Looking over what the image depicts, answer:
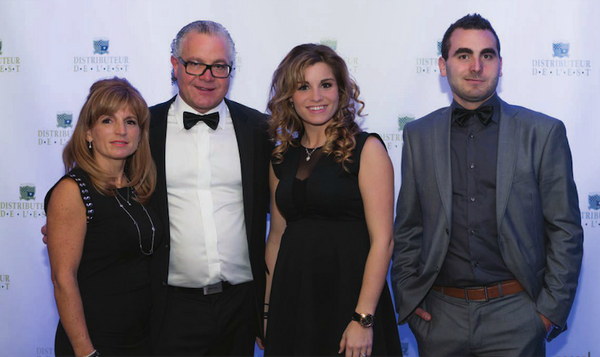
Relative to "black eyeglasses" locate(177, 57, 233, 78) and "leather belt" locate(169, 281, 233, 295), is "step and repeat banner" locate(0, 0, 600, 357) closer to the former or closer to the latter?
"black eyeglasses" locate(177, 57, 233, 78)

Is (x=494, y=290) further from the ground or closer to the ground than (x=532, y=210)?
closer to the ground

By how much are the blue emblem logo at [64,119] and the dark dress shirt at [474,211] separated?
249 cm

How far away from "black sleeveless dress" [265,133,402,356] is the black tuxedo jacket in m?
0.18

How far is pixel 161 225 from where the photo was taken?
2240mm

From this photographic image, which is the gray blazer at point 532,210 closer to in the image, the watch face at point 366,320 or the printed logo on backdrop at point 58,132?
the watch face at point 366,320

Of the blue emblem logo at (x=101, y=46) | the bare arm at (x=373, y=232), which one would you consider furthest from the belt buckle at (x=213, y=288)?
the blue emblem logo at (x=101, y=46)

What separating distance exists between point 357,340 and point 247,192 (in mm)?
787

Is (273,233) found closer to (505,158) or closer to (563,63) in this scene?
(505,158)

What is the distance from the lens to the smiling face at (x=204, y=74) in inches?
94.0

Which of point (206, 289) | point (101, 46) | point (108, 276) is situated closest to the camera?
point (108, 276)

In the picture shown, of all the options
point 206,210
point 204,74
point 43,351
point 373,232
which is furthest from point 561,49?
point 43,351

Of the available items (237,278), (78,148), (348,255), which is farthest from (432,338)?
(78,148)

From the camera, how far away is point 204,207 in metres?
2.35

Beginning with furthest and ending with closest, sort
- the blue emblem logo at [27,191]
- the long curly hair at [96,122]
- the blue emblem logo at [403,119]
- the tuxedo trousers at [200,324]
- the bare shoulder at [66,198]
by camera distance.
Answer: the blue emblem logo at [27,191] < the blue emblem logo at [403,119] < the tuxedo trousers at [200,324] < the long curly hair at [96,122] < the bare shoulder at [66,198]
